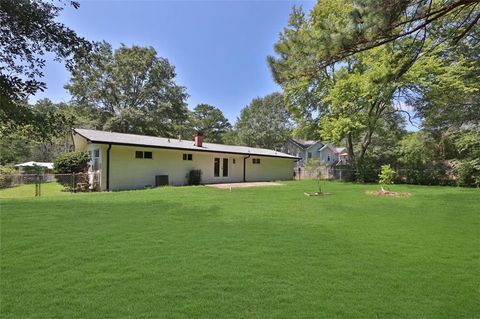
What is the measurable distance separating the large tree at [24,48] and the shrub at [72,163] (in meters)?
11.8

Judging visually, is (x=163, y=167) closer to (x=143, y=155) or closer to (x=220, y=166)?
(x=143, y=155)

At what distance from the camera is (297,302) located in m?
2.98

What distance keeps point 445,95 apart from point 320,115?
8379 mm

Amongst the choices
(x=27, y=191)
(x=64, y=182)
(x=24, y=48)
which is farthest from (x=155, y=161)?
(x=24, y=48)

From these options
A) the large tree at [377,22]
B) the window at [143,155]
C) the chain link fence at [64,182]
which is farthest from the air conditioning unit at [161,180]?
the large tree at [377,22]

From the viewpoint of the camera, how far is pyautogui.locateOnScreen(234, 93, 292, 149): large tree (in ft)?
133

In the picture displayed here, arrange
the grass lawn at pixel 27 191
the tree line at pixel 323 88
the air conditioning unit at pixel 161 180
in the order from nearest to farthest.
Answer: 1. the tree line at pixel 323 88
2. the grass lawn at pixel 27 191
3. the air conditioning unit at pixel 161 180

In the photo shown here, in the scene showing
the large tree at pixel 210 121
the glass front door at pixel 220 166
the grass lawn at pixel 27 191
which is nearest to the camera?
the grass lawn at pixel 27 191

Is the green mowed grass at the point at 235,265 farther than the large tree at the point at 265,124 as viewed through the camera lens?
No

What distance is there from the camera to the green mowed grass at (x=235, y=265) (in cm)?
288

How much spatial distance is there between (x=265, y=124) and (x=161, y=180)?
2740 centimetres

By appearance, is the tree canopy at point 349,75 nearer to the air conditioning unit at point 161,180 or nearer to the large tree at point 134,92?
the air conditioning unit at point 161,180

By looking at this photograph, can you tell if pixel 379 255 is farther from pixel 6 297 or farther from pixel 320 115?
pixel 320 115

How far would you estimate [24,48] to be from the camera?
3.99 meters
